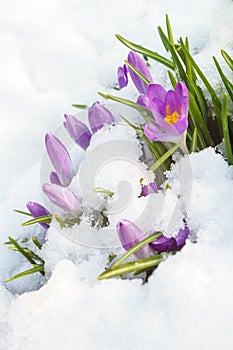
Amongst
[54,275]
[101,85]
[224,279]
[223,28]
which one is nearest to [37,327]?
[54,275]

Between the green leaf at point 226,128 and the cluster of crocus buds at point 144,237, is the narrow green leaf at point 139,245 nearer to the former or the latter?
the cluster of crocus buds at point 144,237

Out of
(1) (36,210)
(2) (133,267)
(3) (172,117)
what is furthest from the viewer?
(1) (36,210)

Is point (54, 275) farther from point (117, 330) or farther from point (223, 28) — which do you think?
point (223, 28)

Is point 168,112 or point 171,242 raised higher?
point 168,112

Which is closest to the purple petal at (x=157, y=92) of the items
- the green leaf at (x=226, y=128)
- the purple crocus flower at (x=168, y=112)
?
the purple crocus flower at (x=168, y=112)

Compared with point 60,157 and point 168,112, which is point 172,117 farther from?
point 60,157

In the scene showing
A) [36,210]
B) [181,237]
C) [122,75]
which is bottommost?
[181,237]

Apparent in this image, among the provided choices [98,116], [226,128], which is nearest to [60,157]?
[98,116]
